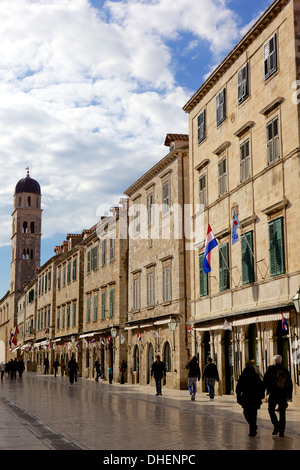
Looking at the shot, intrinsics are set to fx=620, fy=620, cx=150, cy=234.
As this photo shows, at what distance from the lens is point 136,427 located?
14203 mm

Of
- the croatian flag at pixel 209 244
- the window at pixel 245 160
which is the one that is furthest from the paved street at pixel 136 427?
the window at pixel 245 160

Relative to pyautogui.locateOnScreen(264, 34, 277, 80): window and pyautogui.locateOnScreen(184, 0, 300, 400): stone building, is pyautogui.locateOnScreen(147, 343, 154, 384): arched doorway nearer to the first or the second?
pyautogui.locateOnScreen(184, 0, 300, 400): stone building

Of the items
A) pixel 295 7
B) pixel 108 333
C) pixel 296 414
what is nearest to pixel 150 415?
pixel 296 414

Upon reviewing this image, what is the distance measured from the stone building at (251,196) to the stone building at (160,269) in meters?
2.82

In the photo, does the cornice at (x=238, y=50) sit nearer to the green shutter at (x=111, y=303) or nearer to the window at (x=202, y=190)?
the window at (x=202, y=190)

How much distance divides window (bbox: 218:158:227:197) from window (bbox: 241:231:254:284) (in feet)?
10.3

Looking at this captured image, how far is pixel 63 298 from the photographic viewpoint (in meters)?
61.4

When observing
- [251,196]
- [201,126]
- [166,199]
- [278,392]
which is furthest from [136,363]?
[278,392]

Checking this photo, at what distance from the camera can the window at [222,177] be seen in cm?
2652

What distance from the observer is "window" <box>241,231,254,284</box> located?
23.4m

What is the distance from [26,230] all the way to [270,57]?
95.2 metres

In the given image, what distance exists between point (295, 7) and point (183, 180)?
44.3 ft

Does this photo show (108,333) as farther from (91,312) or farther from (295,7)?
(295,7)

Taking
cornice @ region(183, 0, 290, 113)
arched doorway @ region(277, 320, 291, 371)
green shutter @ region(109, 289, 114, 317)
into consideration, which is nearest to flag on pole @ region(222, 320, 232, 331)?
arched doorway @ region(277, 320, 291, 371)
